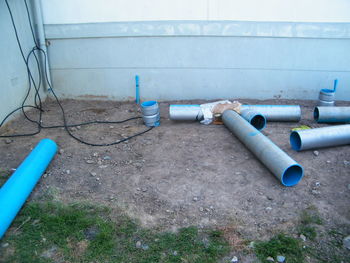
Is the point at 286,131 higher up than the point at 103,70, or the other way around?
the point at 103,70

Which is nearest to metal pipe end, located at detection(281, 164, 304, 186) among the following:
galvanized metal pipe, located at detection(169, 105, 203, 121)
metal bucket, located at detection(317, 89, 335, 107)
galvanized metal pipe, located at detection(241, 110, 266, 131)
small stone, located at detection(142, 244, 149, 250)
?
→ galvanized metal pipe, located at detection(241, 110, 266, 131)

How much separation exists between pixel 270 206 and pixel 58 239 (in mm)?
2122

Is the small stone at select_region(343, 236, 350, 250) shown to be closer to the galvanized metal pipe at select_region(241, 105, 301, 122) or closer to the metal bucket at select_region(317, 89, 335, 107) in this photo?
the galvanized metal pipe at select_region(241, 105, 301, 122)

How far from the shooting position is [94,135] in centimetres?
471

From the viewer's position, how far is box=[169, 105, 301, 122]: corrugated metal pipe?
195 inches

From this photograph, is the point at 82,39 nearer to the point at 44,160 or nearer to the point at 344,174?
the point at 44,160

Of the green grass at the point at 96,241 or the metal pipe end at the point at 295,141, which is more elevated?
the metal pipe end at the point at 295,141

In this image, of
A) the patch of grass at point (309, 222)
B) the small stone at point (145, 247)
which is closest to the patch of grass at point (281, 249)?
the patch of grass at point (309, 222)

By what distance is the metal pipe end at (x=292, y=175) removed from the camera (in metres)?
3.29

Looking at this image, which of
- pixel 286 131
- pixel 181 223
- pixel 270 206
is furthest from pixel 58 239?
pixel 286 131

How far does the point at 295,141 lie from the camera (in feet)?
13.5

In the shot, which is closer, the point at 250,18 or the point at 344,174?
the point at 344,174

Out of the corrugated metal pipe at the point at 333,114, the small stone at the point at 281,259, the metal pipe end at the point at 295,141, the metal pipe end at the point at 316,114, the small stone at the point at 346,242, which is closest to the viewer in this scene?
the small stone at the point at 281,259

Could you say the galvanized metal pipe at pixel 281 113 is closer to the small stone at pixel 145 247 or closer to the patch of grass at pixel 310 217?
the patch of grass at pixel 310 217
